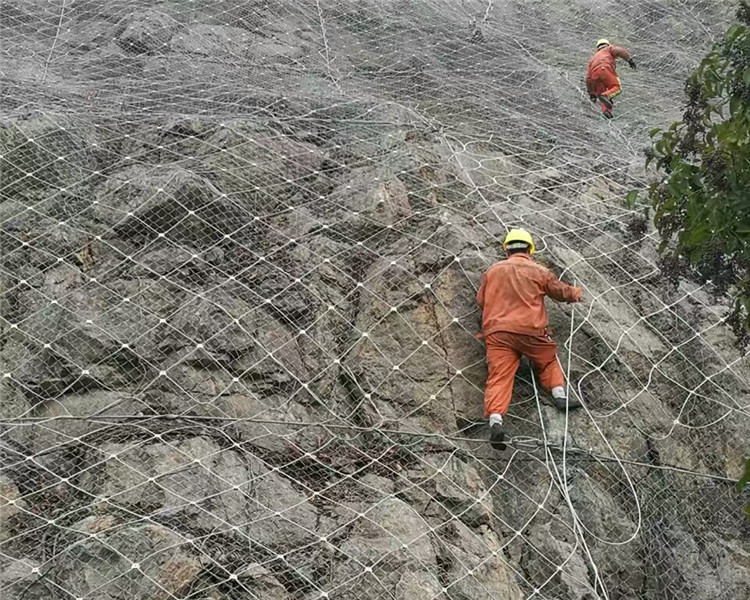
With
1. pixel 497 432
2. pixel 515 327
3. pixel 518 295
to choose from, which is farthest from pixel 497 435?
pixel 518 295

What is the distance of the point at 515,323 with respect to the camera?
4.44 m

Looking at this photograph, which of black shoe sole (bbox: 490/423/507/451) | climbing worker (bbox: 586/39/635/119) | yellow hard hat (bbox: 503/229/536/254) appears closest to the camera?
black shoe sole (bbox: 490/423/507/451)

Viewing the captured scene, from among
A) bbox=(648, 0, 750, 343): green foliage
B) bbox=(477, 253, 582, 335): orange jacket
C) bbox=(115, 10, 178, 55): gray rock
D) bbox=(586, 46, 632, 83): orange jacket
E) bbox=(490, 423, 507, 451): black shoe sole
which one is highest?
bbox=(648, 0, 750, 343): green foliage

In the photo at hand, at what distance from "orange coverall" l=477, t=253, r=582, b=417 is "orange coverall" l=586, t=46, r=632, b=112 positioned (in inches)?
140

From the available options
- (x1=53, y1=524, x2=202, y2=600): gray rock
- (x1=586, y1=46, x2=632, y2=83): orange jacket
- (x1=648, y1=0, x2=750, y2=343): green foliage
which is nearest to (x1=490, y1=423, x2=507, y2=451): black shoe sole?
(x1=648, y1=0, x2=750, y2=343): green foliage

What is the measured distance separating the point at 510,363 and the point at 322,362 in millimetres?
961

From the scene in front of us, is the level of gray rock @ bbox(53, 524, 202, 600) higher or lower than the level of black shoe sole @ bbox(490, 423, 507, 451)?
lower

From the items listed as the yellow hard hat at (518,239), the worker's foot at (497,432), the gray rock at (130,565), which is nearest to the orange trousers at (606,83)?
the yellow hard hat at (518,239)

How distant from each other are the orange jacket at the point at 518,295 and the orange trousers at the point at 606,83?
3.50m

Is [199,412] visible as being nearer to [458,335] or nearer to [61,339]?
[61,339]

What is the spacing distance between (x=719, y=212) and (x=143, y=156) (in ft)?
12.3

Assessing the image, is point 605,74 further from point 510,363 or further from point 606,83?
point 510,363

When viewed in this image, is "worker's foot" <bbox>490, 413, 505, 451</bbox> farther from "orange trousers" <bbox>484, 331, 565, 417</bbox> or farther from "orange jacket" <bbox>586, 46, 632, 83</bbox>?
"orange jacket" <bbox>586, 46, 632, 83</bbox>

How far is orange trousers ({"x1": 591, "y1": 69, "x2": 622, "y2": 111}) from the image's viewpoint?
25.1 feet
